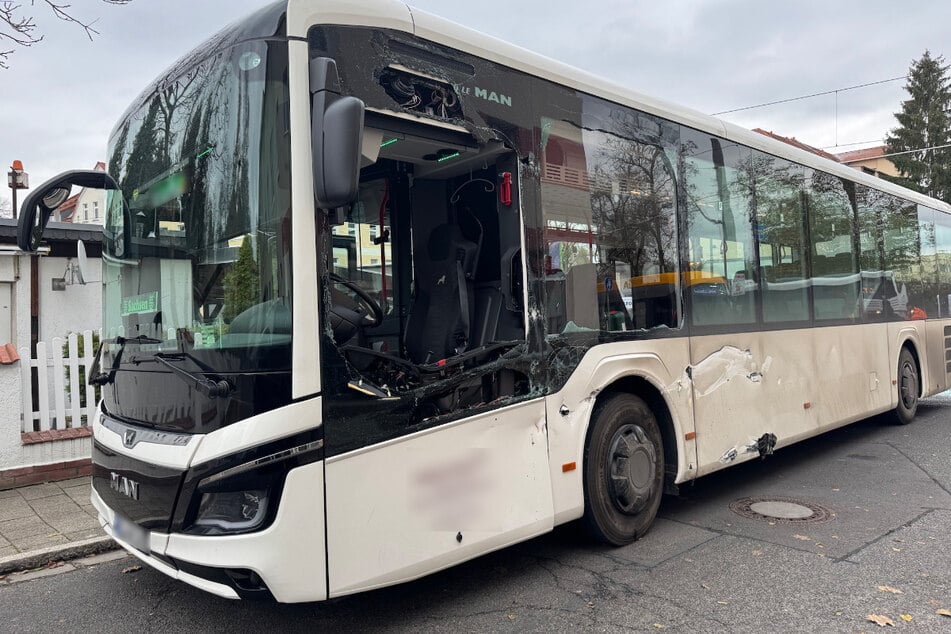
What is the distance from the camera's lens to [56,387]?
692 cm

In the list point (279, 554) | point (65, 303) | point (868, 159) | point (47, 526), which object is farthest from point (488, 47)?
point (868, 159)

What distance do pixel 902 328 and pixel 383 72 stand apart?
28.2 ft

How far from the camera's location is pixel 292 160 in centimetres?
309

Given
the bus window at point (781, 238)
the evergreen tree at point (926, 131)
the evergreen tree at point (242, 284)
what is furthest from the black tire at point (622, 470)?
the evergreen tree at point (926, 131)

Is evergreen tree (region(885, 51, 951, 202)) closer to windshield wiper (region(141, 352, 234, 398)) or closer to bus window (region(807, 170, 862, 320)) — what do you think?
bus window (region(807, 170, 862, 320))

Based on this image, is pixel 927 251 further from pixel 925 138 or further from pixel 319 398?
pixel 925 138

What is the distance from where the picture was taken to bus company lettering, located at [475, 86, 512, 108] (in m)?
3.96

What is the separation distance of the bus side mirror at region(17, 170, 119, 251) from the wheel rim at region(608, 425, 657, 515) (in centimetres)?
361

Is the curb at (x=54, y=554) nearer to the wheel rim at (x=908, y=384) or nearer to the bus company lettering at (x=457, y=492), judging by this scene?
the bus company lettering at (x=457, y=492)

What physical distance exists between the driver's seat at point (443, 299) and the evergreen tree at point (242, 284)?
1.58m

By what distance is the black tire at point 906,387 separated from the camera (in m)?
9.20

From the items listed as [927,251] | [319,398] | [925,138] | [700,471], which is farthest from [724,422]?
[925,138]

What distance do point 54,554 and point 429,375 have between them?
335cm

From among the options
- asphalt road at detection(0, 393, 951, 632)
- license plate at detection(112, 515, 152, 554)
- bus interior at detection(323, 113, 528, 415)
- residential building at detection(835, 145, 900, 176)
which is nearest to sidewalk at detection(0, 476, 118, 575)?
asphalt road at detection(0, 393, 951, 632)
